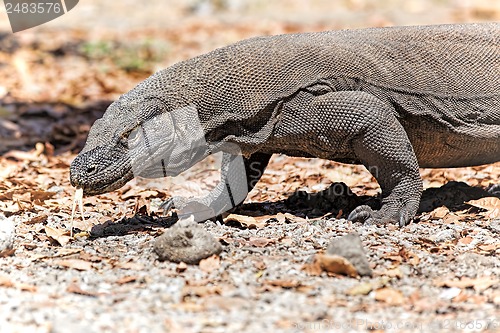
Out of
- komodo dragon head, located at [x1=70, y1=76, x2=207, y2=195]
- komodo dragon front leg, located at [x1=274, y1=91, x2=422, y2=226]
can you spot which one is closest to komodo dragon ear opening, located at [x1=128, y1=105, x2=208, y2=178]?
komodo dragon head, located at [x1=70, y1=76, x2=207, y2=195]

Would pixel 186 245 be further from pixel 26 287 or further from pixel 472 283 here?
pixel 472 283

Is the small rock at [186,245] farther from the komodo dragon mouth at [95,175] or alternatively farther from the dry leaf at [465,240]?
the dry leaf at [465,240]

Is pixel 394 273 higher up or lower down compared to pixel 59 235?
higher up

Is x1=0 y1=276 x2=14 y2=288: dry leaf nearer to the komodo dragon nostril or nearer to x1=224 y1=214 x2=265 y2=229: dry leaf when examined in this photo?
the komodo dragon nostril

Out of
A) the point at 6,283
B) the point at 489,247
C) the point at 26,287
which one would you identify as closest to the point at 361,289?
the point at 489,247

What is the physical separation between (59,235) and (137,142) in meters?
0.85

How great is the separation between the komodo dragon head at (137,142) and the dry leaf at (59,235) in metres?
0.36

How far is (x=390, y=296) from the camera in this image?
4.09 meters

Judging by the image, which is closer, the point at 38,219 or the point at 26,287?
the point at 26,287

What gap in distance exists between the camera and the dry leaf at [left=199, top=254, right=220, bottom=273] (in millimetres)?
4480

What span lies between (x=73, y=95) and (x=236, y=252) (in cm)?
672

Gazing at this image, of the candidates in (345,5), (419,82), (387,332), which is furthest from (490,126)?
(345,5)

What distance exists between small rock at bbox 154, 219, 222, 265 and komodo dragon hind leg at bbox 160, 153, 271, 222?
1355 millimetres

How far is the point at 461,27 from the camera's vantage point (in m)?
5.98
